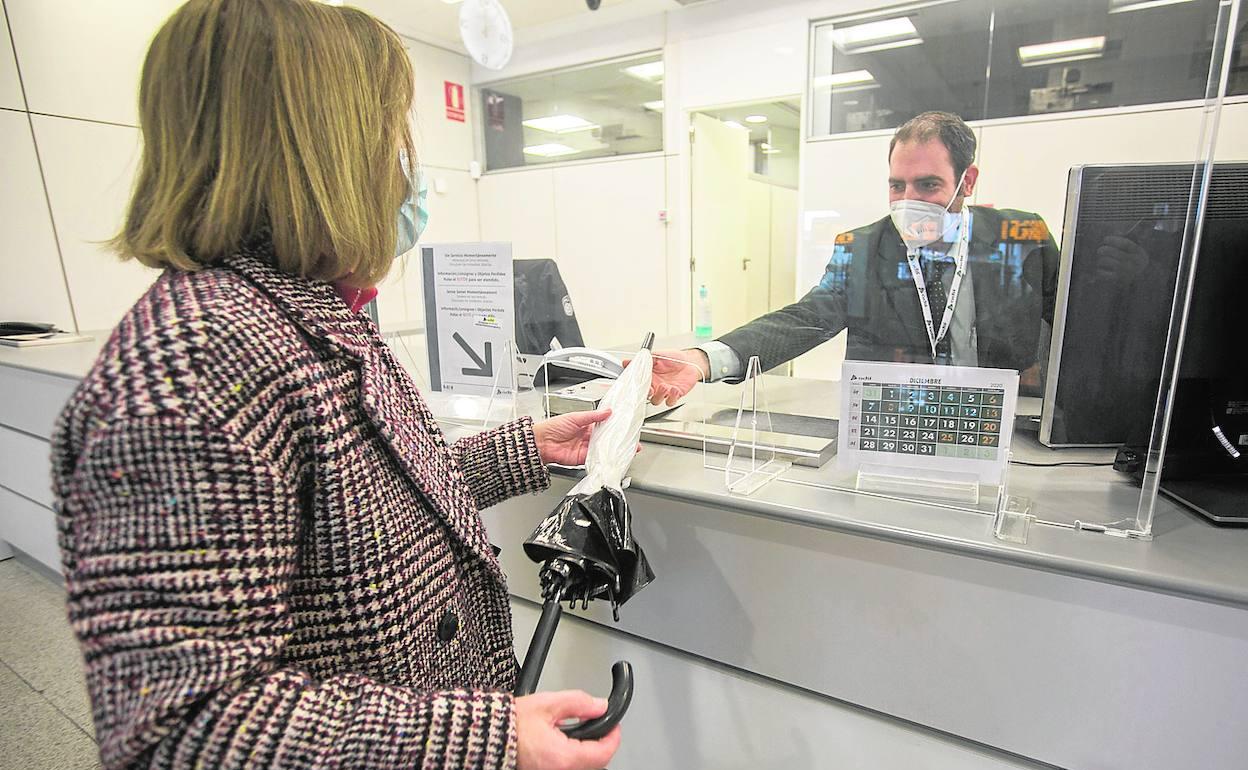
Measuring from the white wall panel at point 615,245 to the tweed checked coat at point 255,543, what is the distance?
404 cm

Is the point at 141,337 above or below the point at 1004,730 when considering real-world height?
above

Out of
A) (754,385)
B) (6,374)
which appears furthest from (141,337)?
(6,374)

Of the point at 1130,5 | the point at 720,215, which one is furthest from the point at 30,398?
the point at 1130,5

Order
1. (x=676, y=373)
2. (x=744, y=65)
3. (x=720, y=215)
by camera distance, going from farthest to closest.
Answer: (x=720, y=215), (x=744, y=65), (x=676, y=373)

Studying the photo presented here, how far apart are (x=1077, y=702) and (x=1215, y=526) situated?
0.29 metres

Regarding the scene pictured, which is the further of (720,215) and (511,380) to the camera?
(720,215)

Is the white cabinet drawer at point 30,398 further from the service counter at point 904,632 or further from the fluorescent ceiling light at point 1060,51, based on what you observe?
the fluorescent ceiling light at point 1060,51

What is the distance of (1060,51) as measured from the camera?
3.15 meters

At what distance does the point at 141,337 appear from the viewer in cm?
50

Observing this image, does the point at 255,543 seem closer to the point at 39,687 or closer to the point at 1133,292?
the point at 1133,292

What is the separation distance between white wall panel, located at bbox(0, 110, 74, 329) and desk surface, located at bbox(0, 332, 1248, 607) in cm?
348

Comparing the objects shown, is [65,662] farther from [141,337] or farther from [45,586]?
[141,337]

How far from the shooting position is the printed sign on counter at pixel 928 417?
2.93 feet

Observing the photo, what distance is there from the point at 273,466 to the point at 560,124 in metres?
5.02
